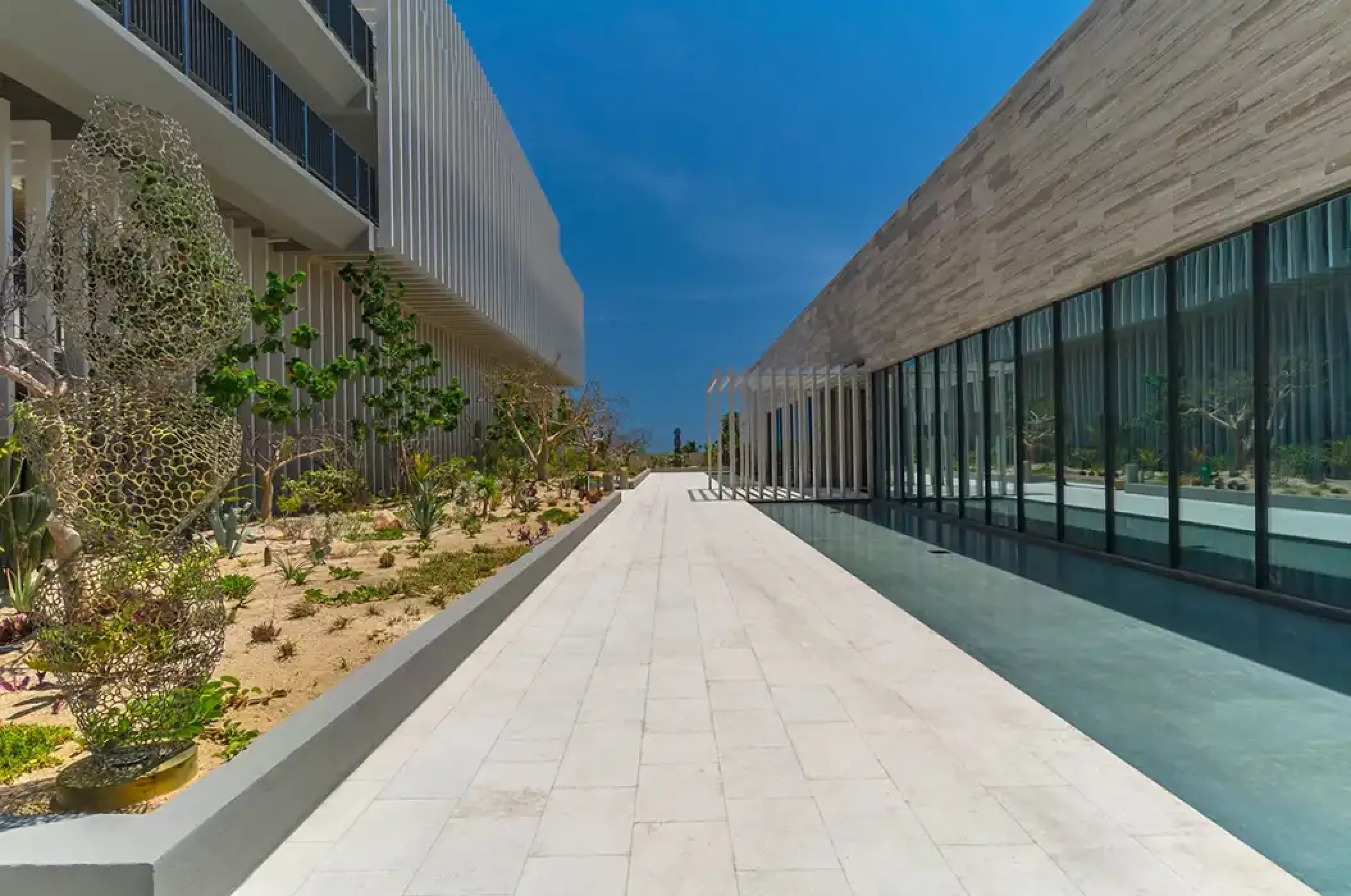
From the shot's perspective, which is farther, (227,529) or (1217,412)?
(227,529)

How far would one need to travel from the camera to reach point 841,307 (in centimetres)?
1883

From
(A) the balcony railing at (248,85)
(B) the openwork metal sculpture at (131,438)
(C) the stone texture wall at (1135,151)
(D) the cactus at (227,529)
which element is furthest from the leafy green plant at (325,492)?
(C) the stone texture wall at (1135,151)

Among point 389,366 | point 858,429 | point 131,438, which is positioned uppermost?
point 389,366

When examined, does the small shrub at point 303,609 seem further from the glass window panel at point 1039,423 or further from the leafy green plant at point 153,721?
the glass window panel at point 1039,423

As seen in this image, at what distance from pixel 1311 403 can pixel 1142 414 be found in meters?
1.95

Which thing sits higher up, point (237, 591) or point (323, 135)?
point (323, 135)

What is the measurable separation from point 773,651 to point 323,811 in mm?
3059

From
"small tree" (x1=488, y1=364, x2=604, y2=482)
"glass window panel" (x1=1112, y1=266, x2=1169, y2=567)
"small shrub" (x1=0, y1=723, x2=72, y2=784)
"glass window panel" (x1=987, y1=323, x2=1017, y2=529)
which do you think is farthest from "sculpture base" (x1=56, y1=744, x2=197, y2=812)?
"small tree" (x1=488, y1=364, x2=604, y2=482)

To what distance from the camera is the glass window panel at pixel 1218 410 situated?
6.24 meters

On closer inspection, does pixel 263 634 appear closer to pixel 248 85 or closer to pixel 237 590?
pixel 237 590

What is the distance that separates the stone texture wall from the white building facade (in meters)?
9.80

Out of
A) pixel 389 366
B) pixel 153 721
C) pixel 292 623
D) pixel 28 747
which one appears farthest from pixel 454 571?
pixel 389 366

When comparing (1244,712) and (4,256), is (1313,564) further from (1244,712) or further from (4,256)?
(4,256)

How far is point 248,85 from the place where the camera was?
484 inches
